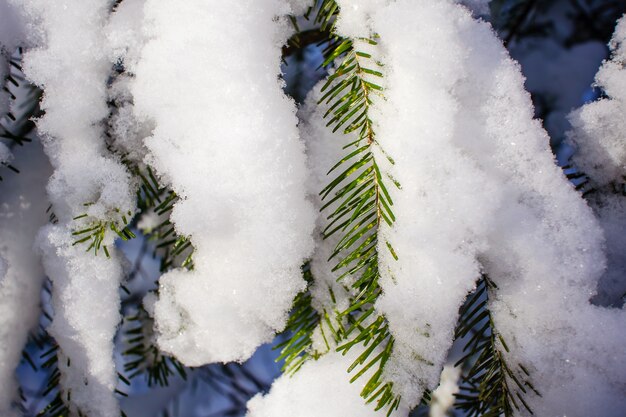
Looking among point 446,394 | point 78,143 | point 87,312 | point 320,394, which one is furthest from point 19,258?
point 446,394

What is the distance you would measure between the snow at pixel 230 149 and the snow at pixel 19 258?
0.53 meters

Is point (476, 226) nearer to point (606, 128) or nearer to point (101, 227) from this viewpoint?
point (606, 128)

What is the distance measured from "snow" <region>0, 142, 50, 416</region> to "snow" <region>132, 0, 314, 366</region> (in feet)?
1.74

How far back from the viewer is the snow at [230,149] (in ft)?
2.31

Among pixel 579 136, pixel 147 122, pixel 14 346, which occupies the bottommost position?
pixel 14 346

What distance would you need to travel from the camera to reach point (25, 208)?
107 centimetres

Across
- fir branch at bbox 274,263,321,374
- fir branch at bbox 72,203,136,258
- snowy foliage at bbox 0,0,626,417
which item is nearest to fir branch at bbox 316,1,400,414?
snowy foliage at bbox 0,0,626,417

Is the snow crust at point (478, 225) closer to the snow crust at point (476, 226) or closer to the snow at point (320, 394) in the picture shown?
the snow crust at point (476, 226)

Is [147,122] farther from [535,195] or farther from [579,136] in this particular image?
[579,136]

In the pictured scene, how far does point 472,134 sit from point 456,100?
63 millimetres

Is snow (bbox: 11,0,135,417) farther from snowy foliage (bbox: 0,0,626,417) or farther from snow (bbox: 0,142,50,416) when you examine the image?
snow (bbox: 0,142,50,416)

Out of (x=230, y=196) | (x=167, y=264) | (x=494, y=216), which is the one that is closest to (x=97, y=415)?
(x=167, y=264)

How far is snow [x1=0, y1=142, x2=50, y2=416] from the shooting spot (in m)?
1.00

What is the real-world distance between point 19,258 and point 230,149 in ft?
2.36
